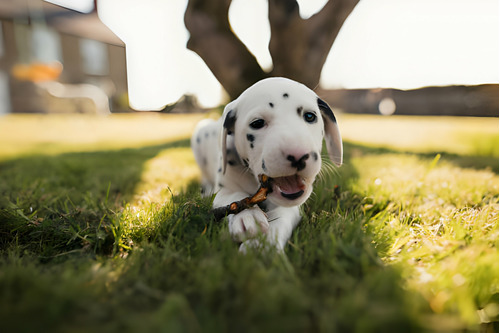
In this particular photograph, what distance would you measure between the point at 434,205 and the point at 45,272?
279cm

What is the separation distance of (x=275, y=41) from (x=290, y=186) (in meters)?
3.12

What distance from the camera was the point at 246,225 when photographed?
1779mm

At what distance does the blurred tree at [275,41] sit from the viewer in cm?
426

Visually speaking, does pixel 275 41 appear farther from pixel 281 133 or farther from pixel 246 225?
pixel 246 225

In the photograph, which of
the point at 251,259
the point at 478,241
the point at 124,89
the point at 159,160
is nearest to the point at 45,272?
the point at 251,259

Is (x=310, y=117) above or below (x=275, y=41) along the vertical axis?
below

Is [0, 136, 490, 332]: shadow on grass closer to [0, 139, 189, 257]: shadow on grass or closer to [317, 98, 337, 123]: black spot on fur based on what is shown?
[0, 139, 189, 257]: shadow on grass

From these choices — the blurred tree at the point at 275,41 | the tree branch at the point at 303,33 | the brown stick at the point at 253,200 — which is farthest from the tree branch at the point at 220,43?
the brown stick at the point at 253,200

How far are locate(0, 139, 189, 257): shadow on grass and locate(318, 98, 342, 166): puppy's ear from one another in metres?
1.60

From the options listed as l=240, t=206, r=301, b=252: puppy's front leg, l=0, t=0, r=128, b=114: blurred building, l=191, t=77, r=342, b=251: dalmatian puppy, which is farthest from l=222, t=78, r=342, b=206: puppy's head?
l=0, t=0, r=128, b=114: blurred building

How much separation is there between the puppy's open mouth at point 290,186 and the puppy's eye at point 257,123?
350 millimetres

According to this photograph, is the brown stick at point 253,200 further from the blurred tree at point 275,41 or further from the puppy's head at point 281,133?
the blurred tree at point 275,41

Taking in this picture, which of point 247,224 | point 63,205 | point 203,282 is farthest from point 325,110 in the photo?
point 63,205

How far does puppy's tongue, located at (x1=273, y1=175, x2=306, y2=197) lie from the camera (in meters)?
1.90
